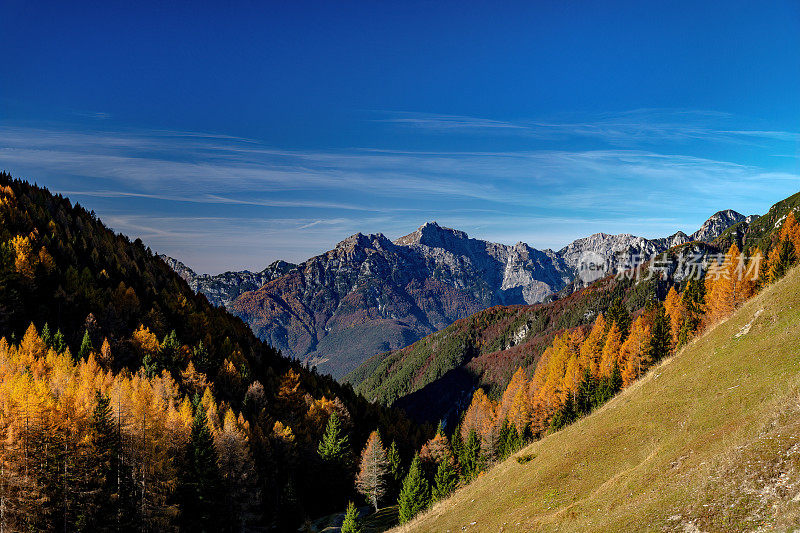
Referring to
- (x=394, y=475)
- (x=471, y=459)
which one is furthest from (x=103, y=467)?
(x=471, y=459)

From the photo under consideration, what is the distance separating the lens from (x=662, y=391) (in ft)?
142

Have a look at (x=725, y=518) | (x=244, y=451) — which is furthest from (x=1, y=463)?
(x=725, y=518)

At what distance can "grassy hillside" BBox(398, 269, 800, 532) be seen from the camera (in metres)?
19.8

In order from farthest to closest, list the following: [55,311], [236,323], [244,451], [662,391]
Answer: [236,323] < [55,311] < [244,451] < [662,391]

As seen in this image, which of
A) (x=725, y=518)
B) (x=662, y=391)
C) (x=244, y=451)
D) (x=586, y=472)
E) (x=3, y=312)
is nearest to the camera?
(x=725, y=518)

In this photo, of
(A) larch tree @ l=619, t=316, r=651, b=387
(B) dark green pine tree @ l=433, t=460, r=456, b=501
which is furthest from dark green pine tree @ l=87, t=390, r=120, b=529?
(A) larch tree @ l=619, t=316, r=651, b=387

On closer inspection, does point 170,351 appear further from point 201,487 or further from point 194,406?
point 201,487

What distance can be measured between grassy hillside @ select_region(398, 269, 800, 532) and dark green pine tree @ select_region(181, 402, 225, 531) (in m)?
24.2

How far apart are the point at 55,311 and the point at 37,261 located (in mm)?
15041

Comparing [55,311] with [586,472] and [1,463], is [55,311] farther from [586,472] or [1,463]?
[586,472]

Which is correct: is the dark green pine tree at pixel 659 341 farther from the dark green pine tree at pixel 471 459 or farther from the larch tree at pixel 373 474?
the larch tree at pixel 373 474

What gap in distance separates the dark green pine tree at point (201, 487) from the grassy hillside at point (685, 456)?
24208 millimetres

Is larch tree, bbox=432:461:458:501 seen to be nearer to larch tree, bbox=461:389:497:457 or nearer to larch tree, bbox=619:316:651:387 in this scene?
larch tree, bbox=461:389:497:457

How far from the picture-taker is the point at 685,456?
1055 inches
